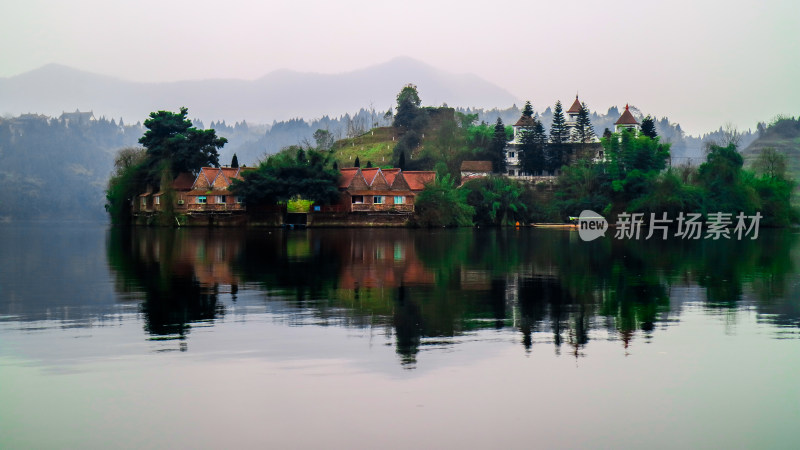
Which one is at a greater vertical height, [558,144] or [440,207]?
[558,144]

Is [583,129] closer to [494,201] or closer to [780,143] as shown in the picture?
[494,201]

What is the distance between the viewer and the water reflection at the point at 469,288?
1499cm

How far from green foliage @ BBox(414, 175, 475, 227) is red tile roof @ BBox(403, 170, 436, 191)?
3.50 meters

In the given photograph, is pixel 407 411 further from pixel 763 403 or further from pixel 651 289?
pixel 651 289

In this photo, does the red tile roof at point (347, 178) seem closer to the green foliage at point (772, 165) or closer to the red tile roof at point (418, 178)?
the red tile roof at point (418, 178)

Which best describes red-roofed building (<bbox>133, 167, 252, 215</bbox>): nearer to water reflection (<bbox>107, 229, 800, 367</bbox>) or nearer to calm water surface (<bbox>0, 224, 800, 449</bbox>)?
water reflection (<bbox>107, 229, 800, 367</bbox>)

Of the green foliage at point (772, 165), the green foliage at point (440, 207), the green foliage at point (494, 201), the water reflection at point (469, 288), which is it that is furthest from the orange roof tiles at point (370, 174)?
the green foliage at point (772, 165)

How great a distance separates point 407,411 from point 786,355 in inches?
289

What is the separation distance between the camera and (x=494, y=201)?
255 feet

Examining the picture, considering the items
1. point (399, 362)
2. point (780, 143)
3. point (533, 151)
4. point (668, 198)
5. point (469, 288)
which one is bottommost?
point (399, 362)

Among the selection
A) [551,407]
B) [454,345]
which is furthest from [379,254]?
[551,407]

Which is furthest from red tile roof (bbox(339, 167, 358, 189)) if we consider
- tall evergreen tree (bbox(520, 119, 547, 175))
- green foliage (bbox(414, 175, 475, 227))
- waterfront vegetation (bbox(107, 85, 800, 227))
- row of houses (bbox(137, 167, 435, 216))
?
tall evergreen tree (bbox(520, 119, 547, 175))

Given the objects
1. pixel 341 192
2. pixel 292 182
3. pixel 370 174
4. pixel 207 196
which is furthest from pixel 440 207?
pixel 207 196

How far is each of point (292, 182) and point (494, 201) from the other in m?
21.5
